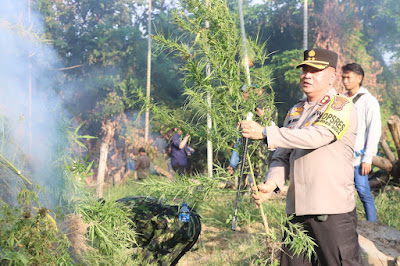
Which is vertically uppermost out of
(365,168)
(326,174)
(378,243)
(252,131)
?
(252,131)

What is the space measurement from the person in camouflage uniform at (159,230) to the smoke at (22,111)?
0.84 m

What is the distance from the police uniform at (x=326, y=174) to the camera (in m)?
2.51

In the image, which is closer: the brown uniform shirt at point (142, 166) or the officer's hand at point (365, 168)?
the officer's hand at point (365, 168)

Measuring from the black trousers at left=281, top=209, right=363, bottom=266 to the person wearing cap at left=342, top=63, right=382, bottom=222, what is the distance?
7.12ft

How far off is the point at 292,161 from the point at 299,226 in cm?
46

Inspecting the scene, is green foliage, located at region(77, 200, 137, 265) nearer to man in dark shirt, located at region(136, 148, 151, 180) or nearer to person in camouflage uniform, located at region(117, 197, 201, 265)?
person in camouflage uniform, located at region(117, 197, 201, 265)

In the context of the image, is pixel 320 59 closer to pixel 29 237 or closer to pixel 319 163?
pixel 319 163

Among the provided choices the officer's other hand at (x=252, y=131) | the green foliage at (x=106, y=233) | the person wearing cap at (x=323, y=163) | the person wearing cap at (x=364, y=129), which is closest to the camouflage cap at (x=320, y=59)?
the person wearing cap at (x=323, y=163)

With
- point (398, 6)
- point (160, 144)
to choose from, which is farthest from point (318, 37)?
point (160, 144)

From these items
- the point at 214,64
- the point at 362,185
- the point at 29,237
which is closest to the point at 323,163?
the point at 214,64

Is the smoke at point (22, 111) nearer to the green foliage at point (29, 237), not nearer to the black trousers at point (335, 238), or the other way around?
the green foliage at point (29, 237)

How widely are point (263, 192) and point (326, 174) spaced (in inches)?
18.7

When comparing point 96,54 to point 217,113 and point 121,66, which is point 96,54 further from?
point 217,113

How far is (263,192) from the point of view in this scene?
2.85m
